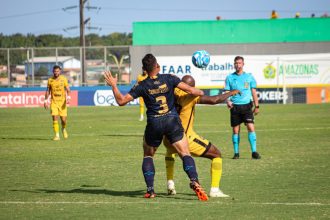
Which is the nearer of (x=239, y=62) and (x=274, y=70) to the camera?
(x=239, y=62)

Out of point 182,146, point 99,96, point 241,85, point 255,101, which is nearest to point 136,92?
point 182,146

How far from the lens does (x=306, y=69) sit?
168 ft

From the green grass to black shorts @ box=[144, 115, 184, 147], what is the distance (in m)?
0.97

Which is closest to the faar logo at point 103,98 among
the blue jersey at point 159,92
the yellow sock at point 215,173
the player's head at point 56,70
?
the player's head at point 56,70

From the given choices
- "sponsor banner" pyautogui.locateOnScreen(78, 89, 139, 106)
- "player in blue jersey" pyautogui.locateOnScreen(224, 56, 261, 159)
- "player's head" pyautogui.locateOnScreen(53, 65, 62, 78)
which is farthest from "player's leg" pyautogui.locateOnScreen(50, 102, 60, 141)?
"sponsor banner" pyautogui.locateOnScreen(78, 89, 139, 106)

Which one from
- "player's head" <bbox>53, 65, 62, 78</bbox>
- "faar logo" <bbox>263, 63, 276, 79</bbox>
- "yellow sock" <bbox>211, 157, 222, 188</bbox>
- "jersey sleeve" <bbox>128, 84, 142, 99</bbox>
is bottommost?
"yellow sock" <bbox>211, 157, 222, 188</bbox>

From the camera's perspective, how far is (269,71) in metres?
51.2

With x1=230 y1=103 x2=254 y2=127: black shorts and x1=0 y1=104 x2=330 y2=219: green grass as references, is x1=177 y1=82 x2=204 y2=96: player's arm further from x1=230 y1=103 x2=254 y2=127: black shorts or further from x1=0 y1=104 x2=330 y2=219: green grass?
x1=230 y1=103 x2=254 y2=127: black shorts

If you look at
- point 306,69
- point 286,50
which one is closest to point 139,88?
point 306,69

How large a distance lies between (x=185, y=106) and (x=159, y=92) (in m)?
0.79

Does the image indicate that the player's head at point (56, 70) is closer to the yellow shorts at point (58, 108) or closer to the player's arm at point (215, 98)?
the yellow shorts at point (58, 108)

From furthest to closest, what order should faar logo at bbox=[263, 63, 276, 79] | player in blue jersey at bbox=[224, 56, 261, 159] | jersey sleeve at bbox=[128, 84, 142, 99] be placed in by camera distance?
1. faar logo at bbox=[263, 63, 276, 79]
2. player in blue jersey at bbox=[224, 56, 261, 159]
3. jersey sleeve at bbox=[128, 84, 142, 99]

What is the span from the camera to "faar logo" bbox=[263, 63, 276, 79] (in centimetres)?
5078

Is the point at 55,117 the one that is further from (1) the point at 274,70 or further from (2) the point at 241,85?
(1) the point at 274,70
